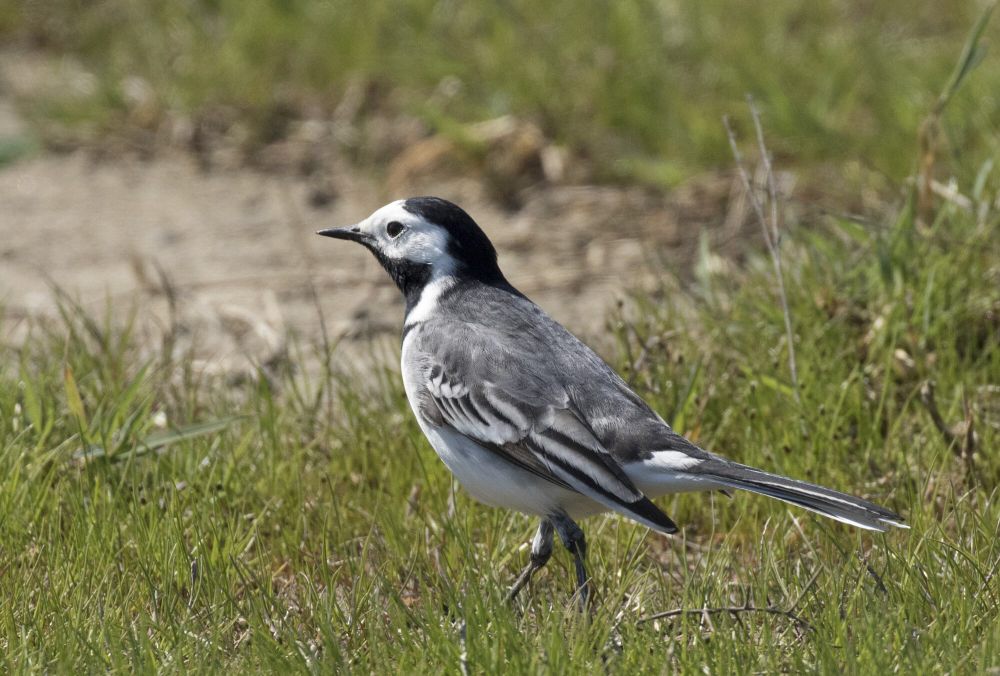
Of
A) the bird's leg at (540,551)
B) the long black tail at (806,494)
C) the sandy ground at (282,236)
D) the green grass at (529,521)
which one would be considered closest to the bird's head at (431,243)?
the green grass at (529,521)

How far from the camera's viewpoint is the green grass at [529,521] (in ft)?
11.9

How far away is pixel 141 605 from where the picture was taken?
13.3 ft

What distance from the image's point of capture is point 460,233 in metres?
4.84

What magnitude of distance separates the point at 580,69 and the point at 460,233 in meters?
4.12

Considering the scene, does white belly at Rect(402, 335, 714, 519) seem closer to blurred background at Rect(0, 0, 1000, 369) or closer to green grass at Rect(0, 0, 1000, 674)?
green grass at Rect(0, 0, 1000, 674)

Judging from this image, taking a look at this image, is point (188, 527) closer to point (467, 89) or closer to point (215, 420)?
point (215, 420)

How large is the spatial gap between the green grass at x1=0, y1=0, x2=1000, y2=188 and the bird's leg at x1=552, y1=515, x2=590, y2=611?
392cm

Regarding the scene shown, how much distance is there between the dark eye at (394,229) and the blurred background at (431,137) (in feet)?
5.67

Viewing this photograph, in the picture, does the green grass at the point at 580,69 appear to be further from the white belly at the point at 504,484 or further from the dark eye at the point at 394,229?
the white belly at the point at 504,484

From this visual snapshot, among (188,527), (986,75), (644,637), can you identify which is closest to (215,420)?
(188,527)

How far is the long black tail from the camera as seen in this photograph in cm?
366

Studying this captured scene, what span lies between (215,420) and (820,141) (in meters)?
4.17

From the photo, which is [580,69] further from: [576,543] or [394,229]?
[576,543]

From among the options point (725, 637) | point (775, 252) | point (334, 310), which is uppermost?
point (775, 252)
